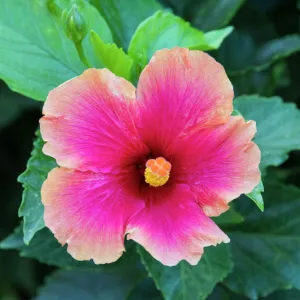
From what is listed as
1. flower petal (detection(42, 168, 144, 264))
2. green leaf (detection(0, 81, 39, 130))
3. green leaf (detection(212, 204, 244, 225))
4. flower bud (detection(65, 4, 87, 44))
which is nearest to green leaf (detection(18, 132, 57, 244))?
flower petal (detection(42, 168, 144, 264))

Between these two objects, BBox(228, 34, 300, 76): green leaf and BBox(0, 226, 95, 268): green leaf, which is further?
BBox(228, 34, 300, 76): green leaf

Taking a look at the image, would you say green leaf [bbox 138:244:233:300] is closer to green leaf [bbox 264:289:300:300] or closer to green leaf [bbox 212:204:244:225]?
green leaf [bbox 212:204:244:225]

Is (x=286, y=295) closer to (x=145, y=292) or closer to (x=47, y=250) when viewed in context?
(x=145, y=292)

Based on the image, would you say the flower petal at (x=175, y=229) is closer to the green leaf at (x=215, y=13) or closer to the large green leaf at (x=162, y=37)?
the large green leaf at (x=162, y=37)

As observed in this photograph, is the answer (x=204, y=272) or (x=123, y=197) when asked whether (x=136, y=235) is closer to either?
(x=123, y=197)

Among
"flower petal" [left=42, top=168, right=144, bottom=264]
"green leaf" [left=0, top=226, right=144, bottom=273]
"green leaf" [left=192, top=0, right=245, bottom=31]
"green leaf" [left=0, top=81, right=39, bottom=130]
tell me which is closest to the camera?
"flower petal" [left=42, top=168, right=144, bottom=264]

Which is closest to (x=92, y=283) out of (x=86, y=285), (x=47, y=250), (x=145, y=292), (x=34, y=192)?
(x=86, y=285)
